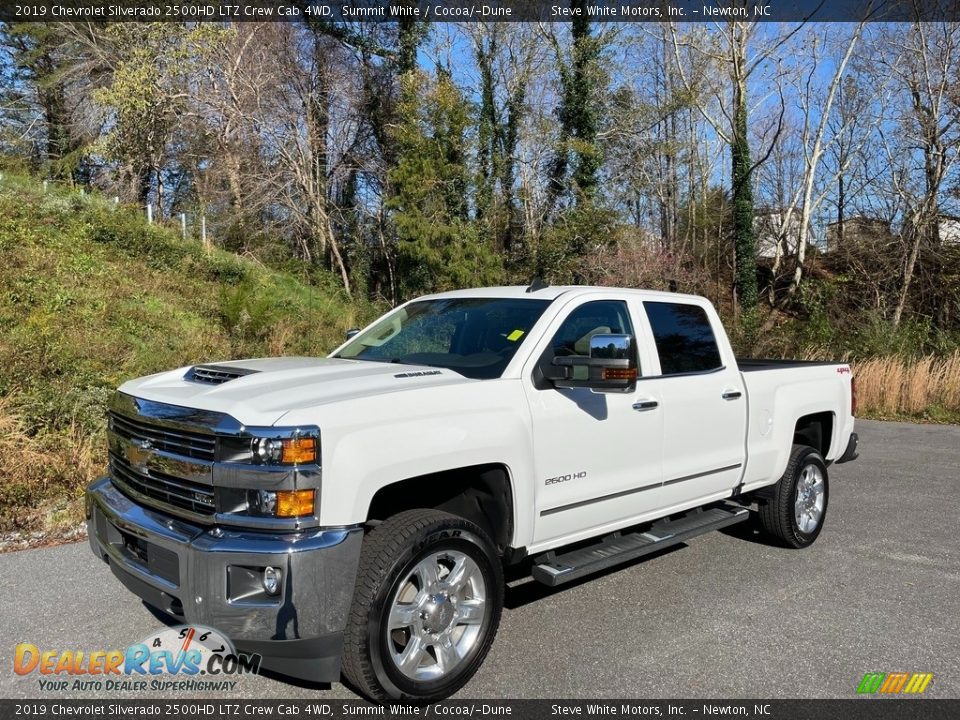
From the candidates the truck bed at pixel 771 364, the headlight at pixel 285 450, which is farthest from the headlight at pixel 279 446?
the truck bed at pixel 771 364

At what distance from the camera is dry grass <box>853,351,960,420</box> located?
1266 centimetres

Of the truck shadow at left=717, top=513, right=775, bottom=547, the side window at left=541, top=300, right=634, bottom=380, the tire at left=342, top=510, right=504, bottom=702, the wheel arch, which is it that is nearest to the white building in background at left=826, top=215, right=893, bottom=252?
the truck shadow at left=717, top=513, right=775, bottom=547

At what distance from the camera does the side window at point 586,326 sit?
160 inches

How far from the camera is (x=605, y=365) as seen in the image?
11.6 feet

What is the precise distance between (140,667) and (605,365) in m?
2.76

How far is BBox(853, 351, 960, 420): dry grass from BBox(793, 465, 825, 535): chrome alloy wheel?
836 centimetres

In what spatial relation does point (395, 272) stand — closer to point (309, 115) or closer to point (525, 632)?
point (309, 115)

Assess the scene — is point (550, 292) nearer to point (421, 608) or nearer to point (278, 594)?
point (421, 608)

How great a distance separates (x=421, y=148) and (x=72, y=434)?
628 inches

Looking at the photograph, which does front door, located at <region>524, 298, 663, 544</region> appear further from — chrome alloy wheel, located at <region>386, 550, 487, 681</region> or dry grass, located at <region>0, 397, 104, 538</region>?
dry grass, located at <region>0, 397, 104, 538</region>

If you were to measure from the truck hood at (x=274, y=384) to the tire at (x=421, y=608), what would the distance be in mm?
633

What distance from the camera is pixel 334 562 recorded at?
112 inches

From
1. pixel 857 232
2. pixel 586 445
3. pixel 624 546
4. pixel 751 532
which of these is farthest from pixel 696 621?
pixel 857 232

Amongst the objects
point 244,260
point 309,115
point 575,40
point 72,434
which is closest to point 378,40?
point 309,115
